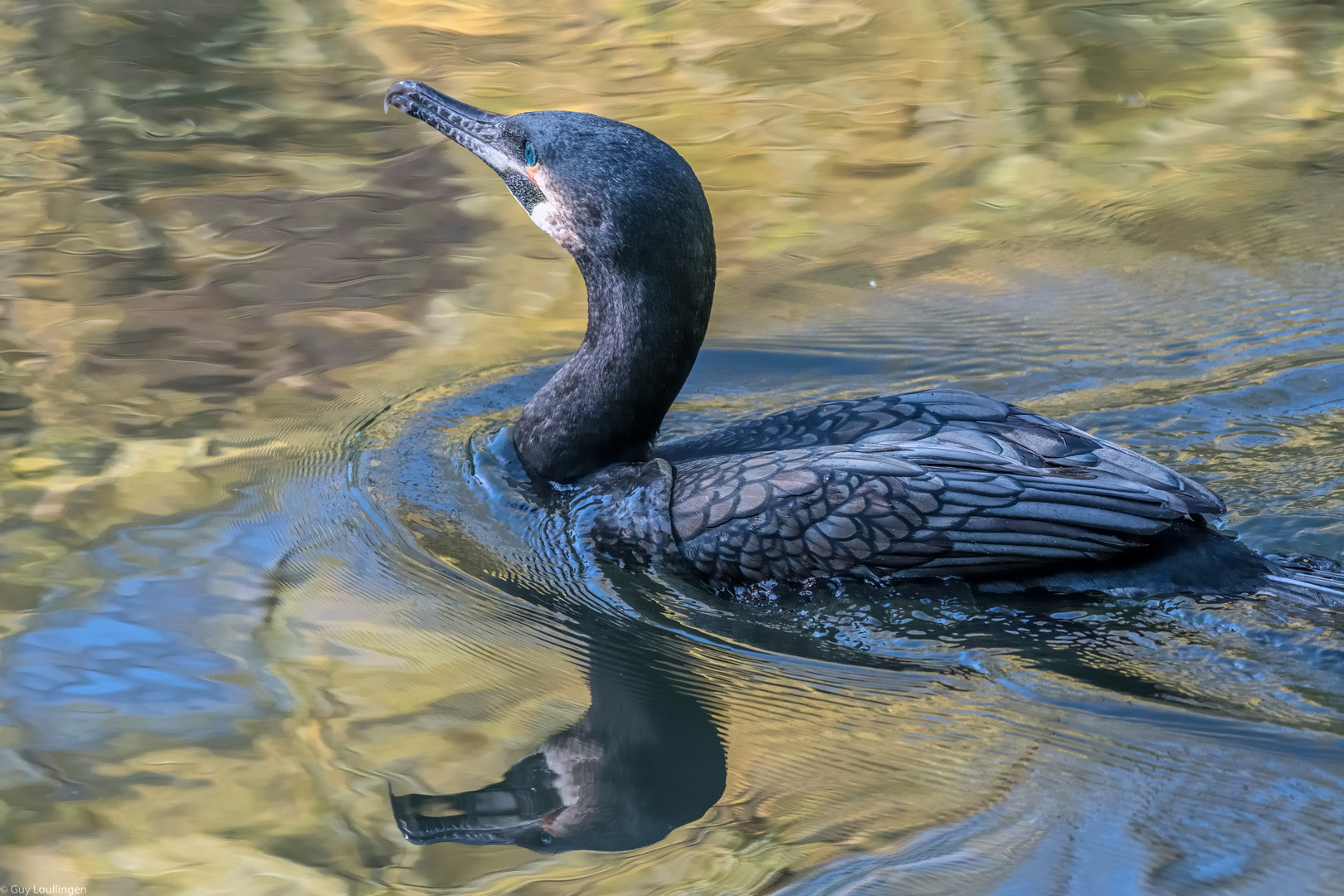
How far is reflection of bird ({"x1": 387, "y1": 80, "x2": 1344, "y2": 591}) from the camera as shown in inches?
145

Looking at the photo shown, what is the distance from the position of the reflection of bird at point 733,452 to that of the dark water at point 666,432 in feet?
0.59

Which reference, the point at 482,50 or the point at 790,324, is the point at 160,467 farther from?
the point at 482,50

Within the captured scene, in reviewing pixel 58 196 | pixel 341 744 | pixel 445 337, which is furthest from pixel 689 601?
pixel 58 196

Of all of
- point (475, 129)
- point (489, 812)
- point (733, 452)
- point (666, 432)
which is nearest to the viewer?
point (489, 812)

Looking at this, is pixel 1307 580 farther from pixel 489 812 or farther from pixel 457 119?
pixel 457 119

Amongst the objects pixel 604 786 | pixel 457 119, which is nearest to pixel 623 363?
pixel 457 119

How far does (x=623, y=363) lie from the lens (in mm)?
4324

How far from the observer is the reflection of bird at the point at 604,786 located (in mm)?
3047

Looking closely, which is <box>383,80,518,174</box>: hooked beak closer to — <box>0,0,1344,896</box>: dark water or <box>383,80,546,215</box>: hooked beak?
<box>383,80,546,215</box>: hooked beak

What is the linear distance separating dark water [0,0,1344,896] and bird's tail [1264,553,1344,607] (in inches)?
2.3

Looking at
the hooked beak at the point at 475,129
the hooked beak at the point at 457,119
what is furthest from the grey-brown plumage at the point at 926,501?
the hooked beak at the point at 457,119

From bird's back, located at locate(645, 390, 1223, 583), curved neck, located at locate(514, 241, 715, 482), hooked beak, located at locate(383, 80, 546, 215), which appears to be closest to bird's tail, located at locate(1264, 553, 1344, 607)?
bird's back, located at locate(645, 390, 1223, 583)

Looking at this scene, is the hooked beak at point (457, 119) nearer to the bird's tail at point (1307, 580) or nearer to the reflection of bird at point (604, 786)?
the reflection of bird at point (604, 786)

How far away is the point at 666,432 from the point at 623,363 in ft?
2.67
